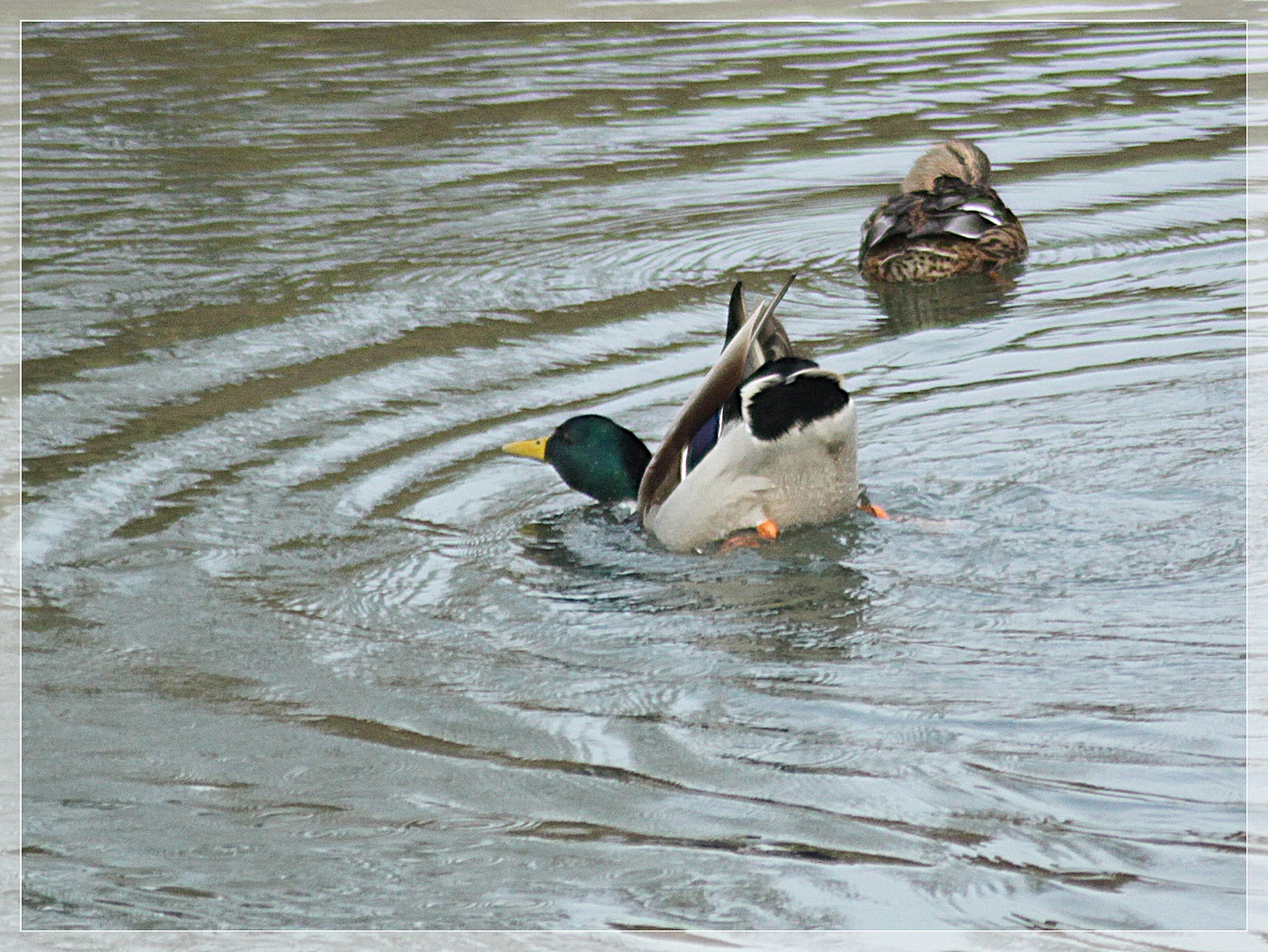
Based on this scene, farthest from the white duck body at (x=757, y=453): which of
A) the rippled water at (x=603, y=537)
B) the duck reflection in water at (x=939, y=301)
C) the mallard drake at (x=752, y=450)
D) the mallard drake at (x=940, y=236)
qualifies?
the mallard drake at (x=940, y=236)

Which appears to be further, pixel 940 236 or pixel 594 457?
pixel 940 236

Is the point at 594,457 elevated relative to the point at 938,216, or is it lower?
lower

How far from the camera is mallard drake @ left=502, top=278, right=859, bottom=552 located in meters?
6.23

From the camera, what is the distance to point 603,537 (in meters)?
6.85

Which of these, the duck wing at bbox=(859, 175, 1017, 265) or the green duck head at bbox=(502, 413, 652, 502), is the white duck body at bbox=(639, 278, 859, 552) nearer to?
the green duck head at bbox=(502, 413, 652, 502)

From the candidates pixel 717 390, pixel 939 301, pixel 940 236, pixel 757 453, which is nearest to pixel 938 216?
pixel 940 236

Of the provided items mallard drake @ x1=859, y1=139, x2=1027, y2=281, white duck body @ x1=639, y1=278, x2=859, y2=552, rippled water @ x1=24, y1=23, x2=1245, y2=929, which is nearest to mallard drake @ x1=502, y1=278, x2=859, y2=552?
white duck body @ x1=639, y1=278, x2=859, y2=552

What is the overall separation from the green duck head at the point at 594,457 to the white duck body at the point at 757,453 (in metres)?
0.24

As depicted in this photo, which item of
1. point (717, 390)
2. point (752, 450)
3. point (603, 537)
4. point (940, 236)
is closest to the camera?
point (752, 450)

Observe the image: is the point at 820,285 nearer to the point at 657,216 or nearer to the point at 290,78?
the point at 657,216

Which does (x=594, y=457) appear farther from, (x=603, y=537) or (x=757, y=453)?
(x=757, y=453)

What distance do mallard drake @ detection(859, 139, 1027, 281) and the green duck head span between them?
11.2 feet

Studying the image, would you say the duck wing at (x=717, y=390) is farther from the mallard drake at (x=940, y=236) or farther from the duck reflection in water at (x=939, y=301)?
the mallard drake at (x=940, y=236)

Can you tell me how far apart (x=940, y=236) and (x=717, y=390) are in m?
3.92
